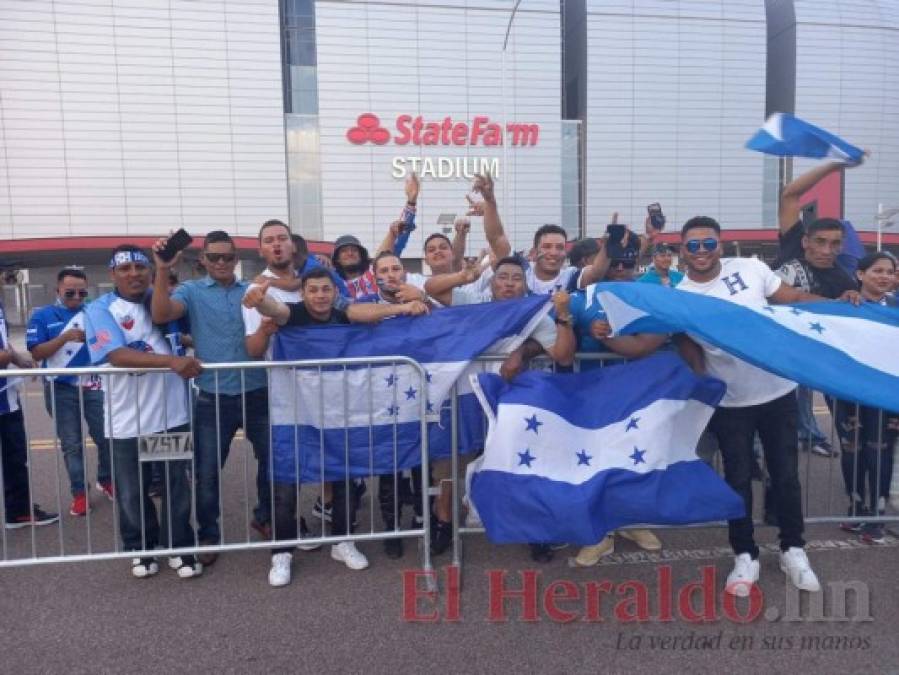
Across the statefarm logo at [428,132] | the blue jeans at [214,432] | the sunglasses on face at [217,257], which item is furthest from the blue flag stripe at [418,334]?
the statefarm logo at [428,132]

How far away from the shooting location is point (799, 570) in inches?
144

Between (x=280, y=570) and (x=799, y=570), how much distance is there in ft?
9.68

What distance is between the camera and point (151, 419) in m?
3.90

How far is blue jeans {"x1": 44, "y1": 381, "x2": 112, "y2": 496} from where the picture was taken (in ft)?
16.6

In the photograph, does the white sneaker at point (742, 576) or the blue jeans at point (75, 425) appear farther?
the blue jeans at point (75, 425)

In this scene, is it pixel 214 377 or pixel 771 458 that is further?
pixel 214 377

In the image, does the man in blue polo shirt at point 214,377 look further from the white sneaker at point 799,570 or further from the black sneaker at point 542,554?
the white sneaker at point 799,570

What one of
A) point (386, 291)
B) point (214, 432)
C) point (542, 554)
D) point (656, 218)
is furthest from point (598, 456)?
point (656, 218)

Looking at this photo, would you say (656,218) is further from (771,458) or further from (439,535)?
(439,535)

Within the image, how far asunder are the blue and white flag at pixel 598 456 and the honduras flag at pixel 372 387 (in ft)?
1.03

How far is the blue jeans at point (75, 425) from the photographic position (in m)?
5.05

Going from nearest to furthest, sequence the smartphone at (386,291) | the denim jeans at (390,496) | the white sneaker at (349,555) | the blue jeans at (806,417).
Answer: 1. the white sneaker at (349,555)
2. the denim jeans at (390,496)
3. the smartphone at (386,291)
4. the blue jeans at (806,417)

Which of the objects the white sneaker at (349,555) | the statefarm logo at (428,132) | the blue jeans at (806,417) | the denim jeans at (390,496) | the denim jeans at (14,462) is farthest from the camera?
the statefarm logo at (428,132)

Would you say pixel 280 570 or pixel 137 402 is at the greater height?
pixel 137 402
